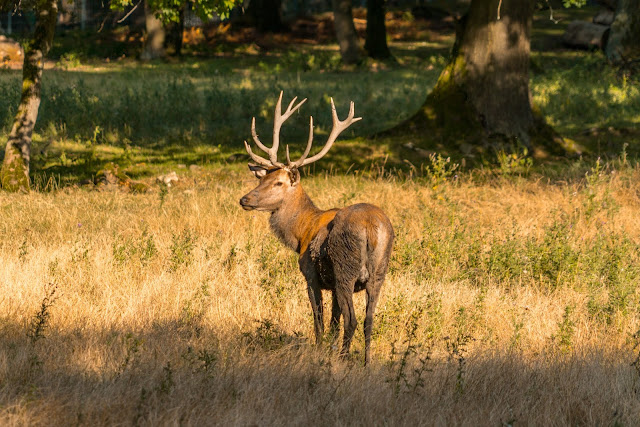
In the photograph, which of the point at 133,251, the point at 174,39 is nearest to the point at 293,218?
the point at 133,251

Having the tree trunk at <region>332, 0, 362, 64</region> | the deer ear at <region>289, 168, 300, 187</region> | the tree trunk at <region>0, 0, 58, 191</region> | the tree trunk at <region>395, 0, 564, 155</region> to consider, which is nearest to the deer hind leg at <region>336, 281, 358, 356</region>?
the deer ear at <region>289, 168, 300, 187</region>

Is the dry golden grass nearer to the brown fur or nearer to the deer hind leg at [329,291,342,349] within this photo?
the deer hind leg at [329,291,342,349]

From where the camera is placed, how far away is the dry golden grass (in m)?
5.63

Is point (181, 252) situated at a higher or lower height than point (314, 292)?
lower

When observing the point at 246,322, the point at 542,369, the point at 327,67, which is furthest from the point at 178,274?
the point at 327,67

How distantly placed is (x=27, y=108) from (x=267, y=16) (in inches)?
1009

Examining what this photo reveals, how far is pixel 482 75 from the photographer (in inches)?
630

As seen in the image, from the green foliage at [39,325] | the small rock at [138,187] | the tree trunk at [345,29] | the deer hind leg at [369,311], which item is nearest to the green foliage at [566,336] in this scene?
the deer hind leg at [369,311]

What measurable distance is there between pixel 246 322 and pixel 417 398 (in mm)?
1999

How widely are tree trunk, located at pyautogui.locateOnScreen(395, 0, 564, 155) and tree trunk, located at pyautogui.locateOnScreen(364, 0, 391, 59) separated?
15832mm

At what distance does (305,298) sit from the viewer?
8.08 metres

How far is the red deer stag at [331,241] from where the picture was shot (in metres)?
6.46

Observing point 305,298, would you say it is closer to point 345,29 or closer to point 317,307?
point 317,307

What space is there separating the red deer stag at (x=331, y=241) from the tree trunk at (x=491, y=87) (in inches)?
349
